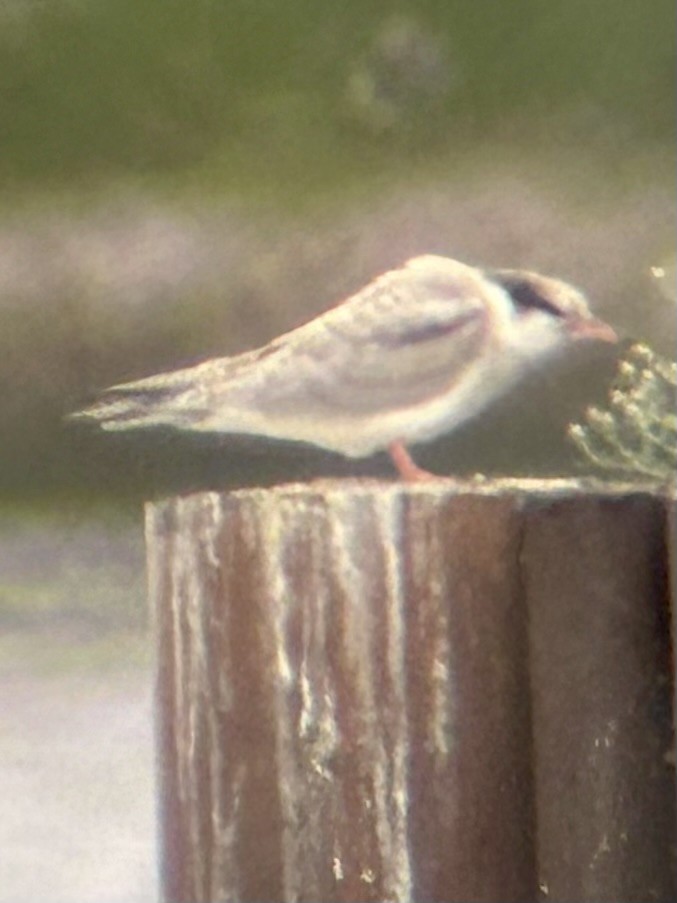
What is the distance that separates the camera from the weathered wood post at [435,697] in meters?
0.77

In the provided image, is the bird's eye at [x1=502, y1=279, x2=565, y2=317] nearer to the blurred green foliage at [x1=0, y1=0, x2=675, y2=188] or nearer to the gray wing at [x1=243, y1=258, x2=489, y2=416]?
the gray wing at [x1=243, y1=258, x2=489, y2=416]

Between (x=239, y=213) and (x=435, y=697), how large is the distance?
0.47 m

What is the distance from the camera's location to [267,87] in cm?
92

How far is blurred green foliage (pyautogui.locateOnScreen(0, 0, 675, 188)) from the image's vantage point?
0.92 metres

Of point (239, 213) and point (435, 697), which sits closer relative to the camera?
point (435, 697)

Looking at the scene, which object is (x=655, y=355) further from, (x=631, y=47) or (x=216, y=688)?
(x=216, y=688)

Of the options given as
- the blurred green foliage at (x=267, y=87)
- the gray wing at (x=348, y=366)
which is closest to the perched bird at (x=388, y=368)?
the gray wing at (x=348, y=366)

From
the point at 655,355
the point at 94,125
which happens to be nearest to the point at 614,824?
the point at 655,355

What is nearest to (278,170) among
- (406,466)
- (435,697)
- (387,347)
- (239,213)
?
(239,213)

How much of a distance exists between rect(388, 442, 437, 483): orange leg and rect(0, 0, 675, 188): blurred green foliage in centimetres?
26

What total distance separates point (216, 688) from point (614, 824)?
0.34 m

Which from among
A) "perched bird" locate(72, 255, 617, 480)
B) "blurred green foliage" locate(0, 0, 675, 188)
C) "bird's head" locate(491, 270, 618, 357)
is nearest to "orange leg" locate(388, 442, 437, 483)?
"perched bird" locate(72, 255, 617, 480)

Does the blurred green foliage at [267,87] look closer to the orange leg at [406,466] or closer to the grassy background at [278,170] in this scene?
the grassy background at [278,170]

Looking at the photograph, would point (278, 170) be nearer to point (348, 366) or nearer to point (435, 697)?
point (348, 366)
